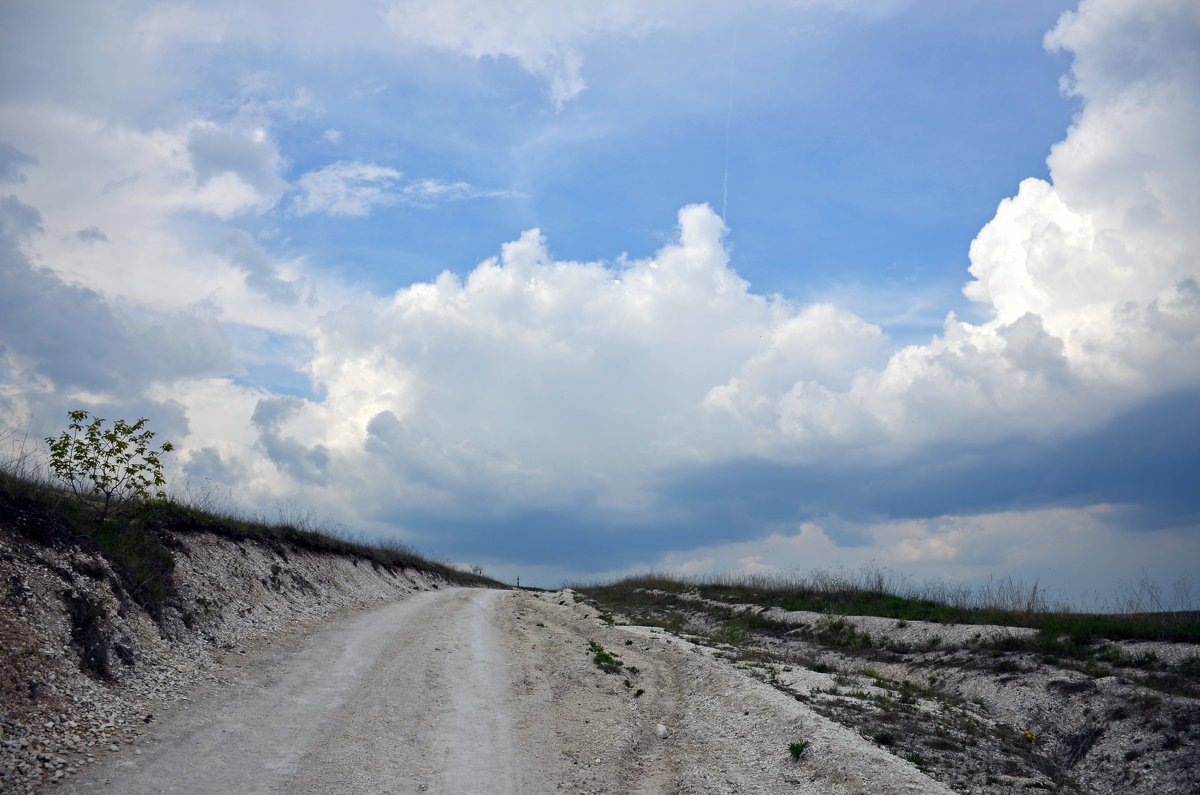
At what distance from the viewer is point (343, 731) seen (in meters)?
10.9

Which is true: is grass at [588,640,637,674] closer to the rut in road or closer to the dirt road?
the dirt road

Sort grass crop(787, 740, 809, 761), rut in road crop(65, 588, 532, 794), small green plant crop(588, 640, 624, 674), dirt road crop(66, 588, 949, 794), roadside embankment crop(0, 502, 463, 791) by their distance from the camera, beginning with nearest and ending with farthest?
rut in road crop(65, 588, 532, 794)
roadside embankment crop(0, 502, 463, 791)
dirt road crop(66, 588, 949, 794)
grass crop(787, 740, 809, 761)
small green plant crop(588, 640, 624, 674)

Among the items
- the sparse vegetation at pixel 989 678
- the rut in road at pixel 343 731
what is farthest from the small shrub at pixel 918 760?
the rut in road at pixel 343 731

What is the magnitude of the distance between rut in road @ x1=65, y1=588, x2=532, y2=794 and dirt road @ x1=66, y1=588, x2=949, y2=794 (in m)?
0.04

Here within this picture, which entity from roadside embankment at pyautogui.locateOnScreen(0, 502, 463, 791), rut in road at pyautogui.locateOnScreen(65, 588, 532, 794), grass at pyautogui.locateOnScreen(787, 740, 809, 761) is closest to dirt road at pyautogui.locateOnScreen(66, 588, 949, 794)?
rut in road at pyautogui.locateOnScreen(65, 588, 532, 794)

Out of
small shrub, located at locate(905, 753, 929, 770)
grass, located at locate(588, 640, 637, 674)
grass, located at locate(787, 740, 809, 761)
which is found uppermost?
grass, located at locate(787, 740, 809, 761)

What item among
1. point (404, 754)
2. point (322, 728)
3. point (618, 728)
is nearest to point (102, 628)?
point (322, 728)

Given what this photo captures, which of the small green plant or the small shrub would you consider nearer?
the small shrub

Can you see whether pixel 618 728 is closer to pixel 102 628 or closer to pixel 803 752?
pixel 803 752

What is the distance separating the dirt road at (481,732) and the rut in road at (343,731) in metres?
0.04

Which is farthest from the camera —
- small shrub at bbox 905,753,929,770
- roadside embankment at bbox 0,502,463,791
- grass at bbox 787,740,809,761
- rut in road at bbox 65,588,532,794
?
small shrub at bbox 905,753,929,770

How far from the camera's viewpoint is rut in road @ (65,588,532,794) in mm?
8844

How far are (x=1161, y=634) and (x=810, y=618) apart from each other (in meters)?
14.9

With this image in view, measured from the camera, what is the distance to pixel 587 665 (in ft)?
57.7
